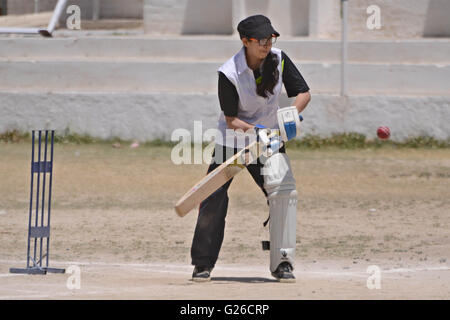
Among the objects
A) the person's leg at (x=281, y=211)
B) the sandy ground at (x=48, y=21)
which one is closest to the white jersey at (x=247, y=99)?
the person's leg at (x=281, y=211)

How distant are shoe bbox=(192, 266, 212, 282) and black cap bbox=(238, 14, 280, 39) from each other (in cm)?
171

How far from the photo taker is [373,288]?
6.46 meters

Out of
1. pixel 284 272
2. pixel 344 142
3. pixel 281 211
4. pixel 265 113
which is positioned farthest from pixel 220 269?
pixel 344 142

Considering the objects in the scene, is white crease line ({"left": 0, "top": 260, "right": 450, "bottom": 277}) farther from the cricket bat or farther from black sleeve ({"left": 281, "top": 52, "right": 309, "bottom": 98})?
black sleeve ({"left": 281, "top": 52, "right": 309, "bottom": 98})

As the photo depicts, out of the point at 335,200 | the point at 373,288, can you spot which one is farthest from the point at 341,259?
the point at 335,200

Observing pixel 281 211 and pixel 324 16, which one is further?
pixel 324 16

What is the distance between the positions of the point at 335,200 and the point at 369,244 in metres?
2.74

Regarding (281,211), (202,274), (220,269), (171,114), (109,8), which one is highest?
(109,8)

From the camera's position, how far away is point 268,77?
680 cm

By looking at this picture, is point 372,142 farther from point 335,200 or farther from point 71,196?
point 71,196

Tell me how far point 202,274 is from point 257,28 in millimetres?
1819

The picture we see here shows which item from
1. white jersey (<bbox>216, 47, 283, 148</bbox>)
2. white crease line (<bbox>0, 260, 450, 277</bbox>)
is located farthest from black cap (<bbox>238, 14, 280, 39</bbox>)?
white crease line (<bbox>0, 260, 450, 277</bbox>)

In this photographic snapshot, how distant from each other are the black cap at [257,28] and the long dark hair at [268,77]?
0.23 metres

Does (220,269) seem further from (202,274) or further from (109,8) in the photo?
(109,8)
